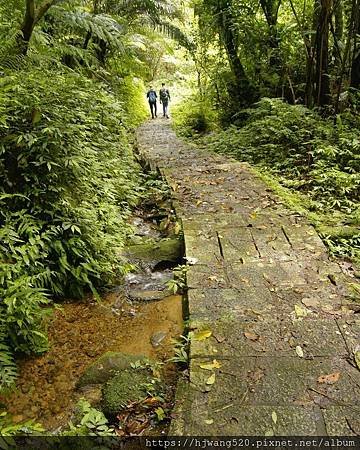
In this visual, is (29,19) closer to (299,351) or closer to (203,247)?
(203,247)

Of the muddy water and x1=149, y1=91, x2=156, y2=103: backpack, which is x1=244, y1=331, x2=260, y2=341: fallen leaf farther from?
x1=149, y1=91, x2=156, y2=103: backpack

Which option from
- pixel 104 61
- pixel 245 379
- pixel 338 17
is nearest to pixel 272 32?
pixel 338 17

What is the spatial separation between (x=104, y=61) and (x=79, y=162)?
31.6 feet

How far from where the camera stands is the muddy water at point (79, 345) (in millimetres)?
2520

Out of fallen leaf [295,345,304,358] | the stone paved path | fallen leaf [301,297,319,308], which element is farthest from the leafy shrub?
fallen leaf [295,345,304,358]

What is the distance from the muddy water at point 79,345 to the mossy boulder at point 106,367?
0.31 ft

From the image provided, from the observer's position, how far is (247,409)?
2.12 m

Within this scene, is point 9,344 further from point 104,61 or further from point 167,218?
point 104,61

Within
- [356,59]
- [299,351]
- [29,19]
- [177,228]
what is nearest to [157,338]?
[299,351]

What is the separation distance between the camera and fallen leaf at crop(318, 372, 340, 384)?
2.28 meters

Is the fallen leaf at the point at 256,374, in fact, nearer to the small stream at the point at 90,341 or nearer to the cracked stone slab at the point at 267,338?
the cracked stone slab at the point at 267,338

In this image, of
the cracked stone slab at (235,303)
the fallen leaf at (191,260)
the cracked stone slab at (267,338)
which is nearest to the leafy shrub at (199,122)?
the fallen leaf at (191,260)

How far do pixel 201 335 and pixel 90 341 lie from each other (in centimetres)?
95

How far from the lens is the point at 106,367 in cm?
270
